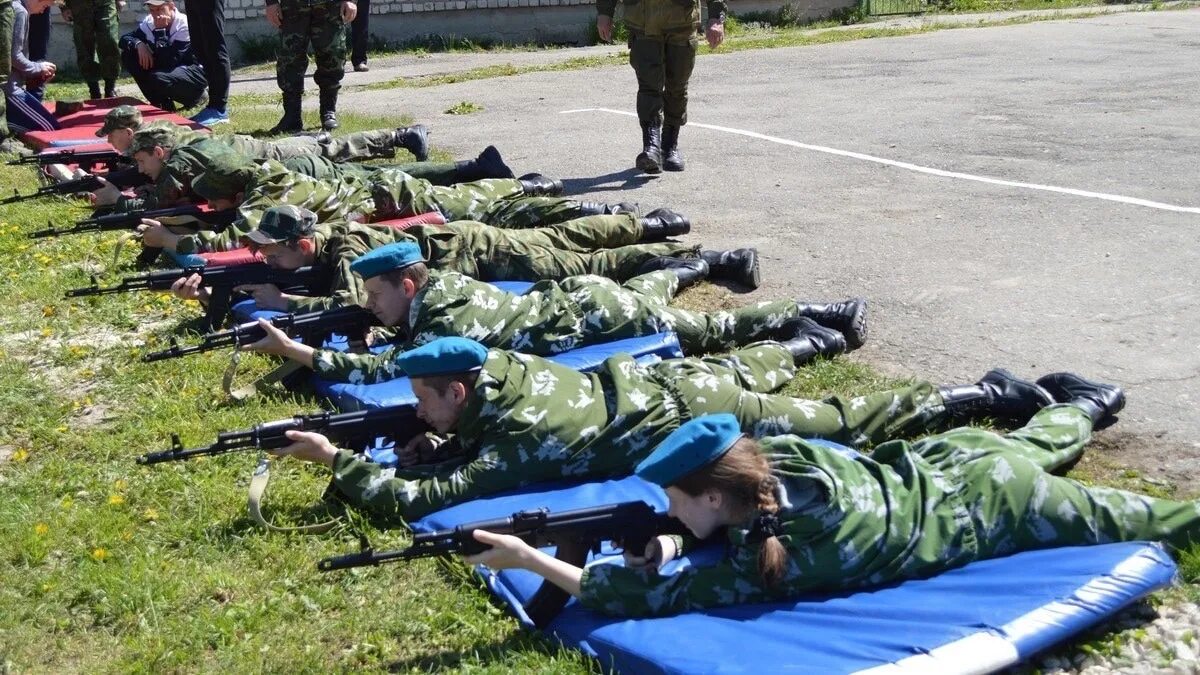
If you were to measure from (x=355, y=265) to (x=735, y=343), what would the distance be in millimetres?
2156

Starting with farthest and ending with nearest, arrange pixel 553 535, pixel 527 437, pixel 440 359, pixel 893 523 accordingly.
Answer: pixel 527 437 → pixel 440 359 → pixel 553 535 → pixel 893 523

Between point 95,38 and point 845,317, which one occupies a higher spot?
point 95,38

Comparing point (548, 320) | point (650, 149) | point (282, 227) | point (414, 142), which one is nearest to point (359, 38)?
point (414, 142)

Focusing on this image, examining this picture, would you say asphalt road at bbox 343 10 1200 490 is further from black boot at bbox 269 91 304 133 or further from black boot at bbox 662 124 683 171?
black boot at bbox 269 91 304 133

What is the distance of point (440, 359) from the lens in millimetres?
5047

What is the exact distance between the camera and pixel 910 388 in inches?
225

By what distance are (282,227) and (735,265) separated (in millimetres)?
2900

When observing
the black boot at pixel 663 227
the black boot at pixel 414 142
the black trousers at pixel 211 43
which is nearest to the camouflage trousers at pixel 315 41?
the black trousers at pixel 211 43

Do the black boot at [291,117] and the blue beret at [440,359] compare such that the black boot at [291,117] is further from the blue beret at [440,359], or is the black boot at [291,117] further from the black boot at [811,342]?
the blue beret at [440,359]

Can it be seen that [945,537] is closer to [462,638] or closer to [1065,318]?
[462,638]

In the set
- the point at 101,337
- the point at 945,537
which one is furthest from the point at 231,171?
the point at 945,537

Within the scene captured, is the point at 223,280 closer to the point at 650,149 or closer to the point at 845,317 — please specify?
the point at 845,317

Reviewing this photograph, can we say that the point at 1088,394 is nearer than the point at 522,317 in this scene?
Yes

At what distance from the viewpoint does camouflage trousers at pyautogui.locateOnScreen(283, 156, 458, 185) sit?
10.3 m
